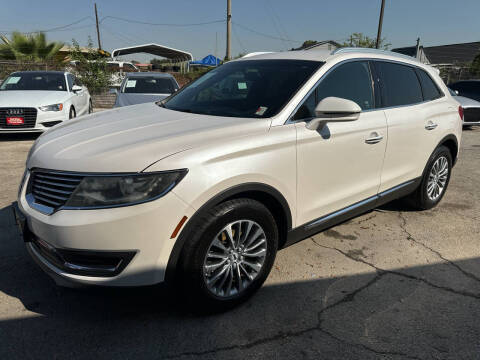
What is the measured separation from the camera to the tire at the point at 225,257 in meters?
2.14

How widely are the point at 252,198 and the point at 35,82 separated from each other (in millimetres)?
8243

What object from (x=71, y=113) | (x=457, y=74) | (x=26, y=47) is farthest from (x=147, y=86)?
(x=457, y=74)

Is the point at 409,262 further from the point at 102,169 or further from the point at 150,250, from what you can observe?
the point at 102,169

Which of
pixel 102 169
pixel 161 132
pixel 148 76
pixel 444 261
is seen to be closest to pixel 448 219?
pixel 444 261

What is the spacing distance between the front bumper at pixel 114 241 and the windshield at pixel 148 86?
6.86 meters

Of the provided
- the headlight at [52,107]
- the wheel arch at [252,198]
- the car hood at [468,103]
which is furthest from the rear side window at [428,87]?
the headlight at [52,107]

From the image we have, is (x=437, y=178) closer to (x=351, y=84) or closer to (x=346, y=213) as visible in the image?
(x=346, y=213)

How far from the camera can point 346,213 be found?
315 cm

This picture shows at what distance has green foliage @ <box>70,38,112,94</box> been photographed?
50.6ft

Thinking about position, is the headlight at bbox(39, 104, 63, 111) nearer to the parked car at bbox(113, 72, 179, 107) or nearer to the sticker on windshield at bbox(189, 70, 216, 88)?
the parked car at bbox(113, 72, 179, 107)

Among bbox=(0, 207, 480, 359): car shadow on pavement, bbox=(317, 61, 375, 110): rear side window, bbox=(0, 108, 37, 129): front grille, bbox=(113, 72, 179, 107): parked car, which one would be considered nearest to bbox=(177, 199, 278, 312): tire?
bbox=(0, 207, 480, 359): car shadow on pavement

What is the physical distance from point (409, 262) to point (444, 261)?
12.5 inches

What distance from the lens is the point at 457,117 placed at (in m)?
4.32

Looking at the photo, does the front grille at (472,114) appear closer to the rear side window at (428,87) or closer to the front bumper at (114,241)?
the rear side window at (428,87)
